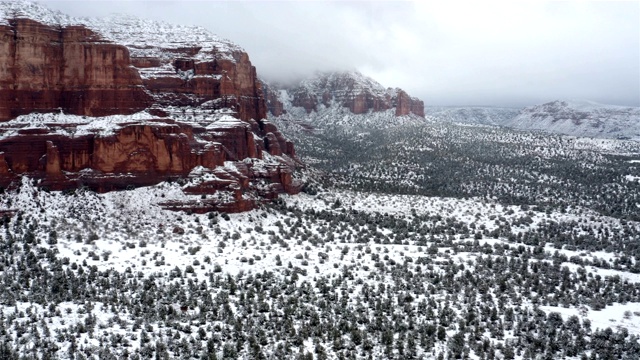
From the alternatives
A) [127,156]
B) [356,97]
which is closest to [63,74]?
[127,156]

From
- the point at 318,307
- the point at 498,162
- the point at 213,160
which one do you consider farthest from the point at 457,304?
the point at 498,162

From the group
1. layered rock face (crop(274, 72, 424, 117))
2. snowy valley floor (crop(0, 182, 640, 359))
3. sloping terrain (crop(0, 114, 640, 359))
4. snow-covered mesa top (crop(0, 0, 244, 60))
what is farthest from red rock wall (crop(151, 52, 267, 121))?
layered rock face (crop(274, 72, 424, 117))

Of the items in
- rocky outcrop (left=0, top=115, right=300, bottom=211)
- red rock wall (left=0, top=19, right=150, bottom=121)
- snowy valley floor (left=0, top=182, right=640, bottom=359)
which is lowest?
snowy valley floor (left=0, top=182, right=640, bottom=359)

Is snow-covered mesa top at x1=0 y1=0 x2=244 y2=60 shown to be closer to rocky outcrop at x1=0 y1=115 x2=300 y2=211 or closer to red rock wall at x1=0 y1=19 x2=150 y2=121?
red rock wall at x1=0 y1=19 x2=150 y2=121

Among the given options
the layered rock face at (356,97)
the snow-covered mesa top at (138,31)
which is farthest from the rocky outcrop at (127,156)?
the layered rock face at (356,97)

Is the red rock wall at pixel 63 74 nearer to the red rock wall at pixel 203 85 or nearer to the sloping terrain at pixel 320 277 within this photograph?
the red rock wall at pixel 203 85

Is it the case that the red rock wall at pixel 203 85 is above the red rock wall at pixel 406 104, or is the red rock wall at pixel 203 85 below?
below

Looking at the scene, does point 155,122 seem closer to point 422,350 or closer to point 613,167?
point 422,350

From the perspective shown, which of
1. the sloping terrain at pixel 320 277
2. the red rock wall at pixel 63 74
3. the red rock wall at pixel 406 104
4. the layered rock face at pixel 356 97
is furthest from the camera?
the layered rock face at pixel 356 97

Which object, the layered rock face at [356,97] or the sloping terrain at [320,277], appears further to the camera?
the layered rock face at [356,97]
